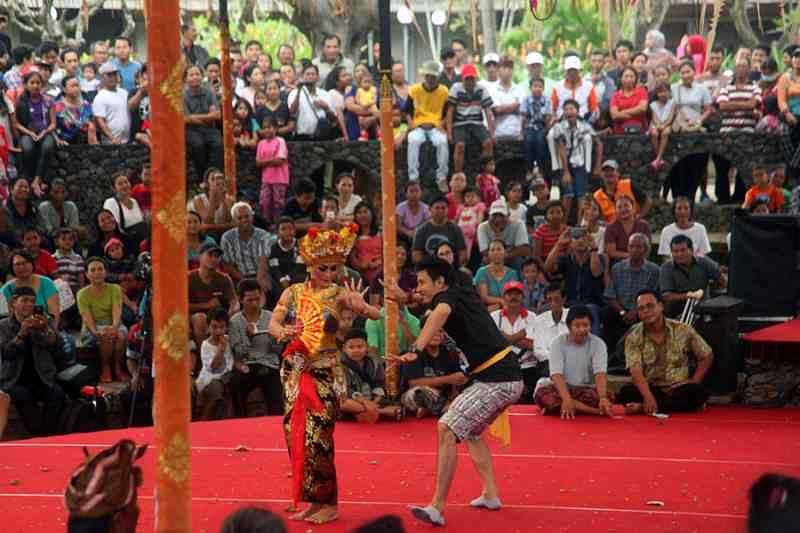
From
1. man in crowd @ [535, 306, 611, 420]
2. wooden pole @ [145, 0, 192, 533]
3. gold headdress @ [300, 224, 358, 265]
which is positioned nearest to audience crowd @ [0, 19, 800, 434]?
man in crowd @ [535, 306, 611, 420]

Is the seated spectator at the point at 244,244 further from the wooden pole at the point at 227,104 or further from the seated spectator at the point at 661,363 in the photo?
the seated spectator at the point at 661,363

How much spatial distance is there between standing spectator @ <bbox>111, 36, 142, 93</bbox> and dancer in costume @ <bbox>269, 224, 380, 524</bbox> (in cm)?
901

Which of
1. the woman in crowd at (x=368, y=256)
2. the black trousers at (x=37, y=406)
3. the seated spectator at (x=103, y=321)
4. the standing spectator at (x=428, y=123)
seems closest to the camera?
the black trousers at (x=37, y=406)

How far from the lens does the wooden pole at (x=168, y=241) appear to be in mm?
6066

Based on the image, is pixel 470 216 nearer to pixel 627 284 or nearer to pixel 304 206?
pixel 304 206

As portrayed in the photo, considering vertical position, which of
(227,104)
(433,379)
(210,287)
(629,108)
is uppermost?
(227,104)

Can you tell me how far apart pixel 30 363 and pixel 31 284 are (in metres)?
1.17

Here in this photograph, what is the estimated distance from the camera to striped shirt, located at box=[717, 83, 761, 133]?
1864 centimetres

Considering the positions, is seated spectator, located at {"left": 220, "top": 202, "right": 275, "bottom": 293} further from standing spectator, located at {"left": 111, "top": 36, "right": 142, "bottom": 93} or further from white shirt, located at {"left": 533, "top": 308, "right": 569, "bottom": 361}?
standing spectator, located at {"left": 111, "top": 36, "right": 142, "bottom": 93}

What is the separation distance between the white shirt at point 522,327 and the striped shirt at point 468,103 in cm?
423

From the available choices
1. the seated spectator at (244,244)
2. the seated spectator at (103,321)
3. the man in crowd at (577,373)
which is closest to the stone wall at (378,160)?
the seated spectator at (244,244)

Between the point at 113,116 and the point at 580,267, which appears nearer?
the point at 580,267

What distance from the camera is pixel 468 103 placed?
18344mm

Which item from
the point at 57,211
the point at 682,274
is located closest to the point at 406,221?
the point at 682,274
